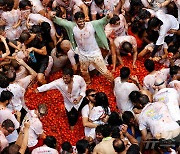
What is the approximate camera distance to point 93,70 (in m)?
11.3

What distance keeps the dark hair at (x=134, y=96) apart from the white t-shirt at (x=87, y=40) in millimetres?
1369

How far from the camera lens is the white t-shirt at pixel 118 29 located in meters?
11.4

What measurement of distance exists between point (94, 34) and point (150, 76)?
135 centimetres

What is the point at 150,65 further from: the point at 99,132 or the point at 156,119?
the point at 99,132

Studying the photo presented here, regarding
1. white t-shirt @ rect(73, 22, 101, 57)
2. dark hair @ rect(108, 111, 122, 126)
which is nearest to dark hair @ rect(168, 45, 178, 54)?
white t-shirt @ rect(73, 22, 101, 57)

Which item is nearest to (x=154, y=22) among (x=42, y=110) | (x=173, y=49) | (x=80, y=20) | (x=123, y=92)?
(x=173, y=49)

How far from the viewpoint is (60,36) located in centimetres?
1168

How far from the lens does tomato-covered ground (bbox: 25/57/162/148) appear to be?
10.2 metres

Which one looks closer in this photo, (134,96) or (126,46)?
(134,96)

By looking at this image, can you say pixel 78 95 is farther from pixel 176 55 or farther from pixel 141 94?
pixel 176 55

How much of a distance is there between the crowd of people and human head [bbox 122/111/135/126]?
19mm

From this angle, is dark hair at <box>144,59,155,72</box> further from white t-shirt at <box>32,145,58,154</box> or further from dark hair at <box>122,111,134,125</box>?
white t-shirt at <box>32,145,58,154</box>

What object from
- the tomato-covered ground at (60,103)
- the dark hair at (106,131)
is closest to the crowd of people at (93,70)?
the dark hair at (106,131)

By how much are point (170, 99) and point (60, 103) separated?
2.31 m
